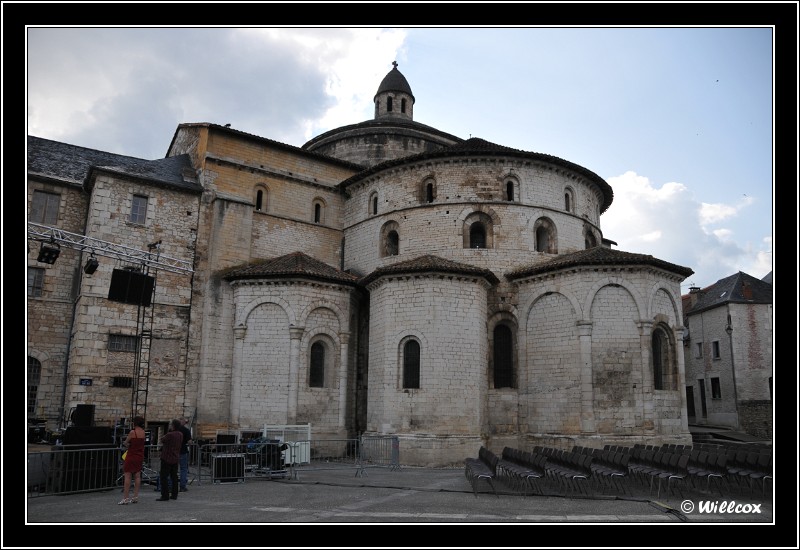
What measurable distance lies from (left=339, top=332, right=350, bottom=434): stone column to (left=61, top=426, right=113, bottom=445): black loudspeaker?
9562 millimetres

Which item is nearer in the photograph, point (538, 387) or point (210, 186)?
point (538, 387)

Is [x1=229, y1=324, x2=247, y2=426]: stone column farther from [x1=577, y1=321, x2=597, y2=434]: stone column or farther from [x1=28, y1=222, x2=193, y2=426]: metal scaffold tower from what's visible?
[x1=577, y1=321, x2=597, y2=434]: stone column

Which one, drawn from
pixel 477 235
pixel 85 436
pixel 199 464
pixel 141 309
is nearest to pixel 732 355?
pixel 477 235

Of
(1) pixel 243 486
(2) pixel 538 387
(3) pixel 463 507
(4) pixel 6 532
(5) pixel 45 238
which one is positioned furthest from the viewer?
(2) pixel 538 387

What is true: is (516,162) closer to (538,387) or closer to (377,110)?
(538,387)

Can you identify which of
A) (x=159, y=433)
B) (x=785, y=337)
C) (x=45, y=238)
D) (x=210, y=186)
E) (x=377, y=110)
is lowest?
(x=159, y=433)

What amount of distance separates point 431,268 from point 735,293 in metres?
23.9

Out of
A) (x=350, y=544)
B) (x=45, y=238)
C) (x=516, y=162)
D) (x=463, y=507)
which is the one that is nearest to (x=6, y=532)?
(x=350, y=544)

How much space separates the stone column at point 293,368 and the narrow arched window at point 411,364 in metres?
3.92

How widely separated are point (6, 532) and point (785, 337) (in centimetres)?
911

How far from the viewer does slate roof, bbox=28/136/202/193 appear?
73.7ft

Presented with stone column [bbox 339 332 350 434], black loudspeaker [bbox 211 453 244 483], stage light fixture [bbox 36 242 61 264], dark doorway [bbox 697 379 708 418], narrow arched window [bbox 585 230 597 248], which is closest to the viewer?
black loudspeaker [bbox 211 453 244 483]

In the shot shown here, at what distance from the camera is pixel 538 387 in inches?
837

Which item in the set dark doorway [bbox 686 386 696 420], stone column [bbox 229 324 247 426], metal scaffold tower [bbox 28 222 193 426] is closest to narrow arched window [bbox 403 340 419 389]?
stone column [bbox 229 324 247 426]
